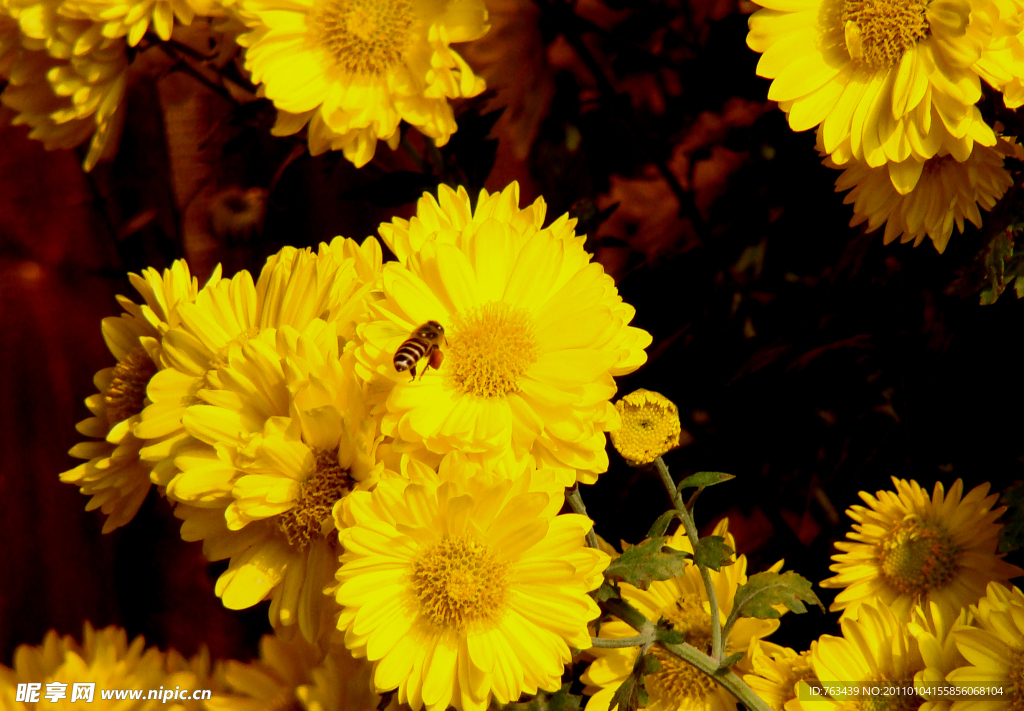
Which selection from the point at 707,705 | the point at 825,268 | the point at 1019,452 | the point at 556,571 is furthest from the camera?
the point at 825,268

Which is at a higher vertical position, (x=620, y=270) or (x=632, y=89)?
(x=632, y=89)

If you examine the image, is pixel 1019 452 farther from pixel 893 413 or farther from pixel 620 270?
pixel 620 270

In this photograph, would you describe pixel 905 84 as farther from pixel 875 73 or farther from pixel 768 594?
pixel 768 594

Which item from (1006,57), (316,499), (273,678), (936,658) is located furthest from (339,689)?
(1006,57)

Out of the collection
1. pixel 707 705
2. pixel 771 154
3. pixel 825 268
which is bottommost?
pixel 707 705

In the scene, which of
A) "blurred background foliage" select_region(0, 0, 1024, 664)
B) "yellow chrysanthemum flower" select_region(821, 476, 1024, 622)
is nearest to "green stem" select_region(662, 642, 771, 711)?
"yellow chrysanthemum flower" select_region(821, 476, 1024, 622)

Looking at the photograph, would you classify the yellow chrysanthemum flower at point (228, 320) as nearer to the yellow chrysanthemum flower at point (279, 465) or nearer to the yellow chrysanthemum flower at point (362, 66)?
the yellow chrysanthemum flower at point (279, 465)

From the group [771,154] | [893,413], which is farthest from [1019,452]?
[771,154]
